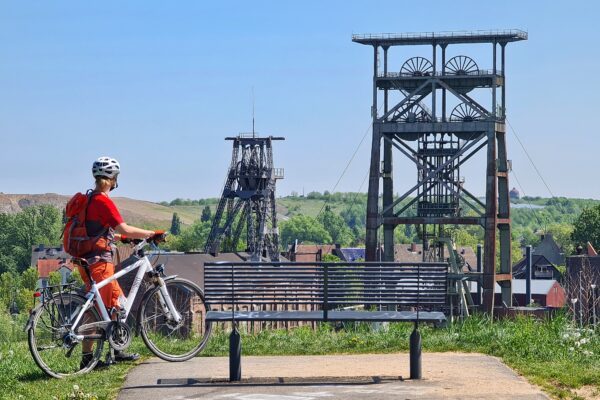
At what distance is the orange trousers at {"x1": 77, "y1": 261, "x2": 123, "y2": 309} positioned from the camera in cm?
1302

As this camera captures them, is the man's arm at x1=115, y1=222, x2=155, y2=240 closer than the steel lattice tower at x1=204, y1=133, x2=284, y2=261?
Yes

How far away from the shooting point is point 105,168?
13.2 m

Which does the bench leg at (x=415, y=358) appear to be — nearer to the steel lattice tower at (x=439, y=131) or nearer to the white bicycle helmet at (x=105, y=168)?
the white bicycle helmet at (x=105, y=168)

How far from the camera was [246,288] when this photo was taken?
13234 millimetres

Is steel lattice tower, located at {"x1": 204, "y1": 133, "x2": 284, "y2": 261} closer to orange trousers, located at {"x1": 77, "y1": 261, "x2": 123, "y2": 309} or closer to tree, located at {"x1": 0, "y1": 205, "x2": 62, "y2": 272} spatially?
tree, located at {"x1": 0, "y1": 205, "x2": 62, "y2": 272}

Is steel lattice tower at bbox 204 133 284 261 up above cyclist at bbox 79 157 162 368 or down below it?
above

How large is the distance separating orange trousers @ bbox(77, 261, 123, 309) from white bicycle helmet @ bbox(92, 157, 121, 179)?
86cm

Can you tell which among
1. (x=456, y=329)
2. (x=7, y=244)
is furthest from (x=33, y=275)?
(x=456, y=329)

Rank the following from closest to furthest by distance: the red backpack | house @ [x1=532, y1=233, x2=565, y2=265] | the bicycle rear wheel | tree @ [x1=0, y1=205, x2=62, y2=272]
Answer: the bicycle rear wheel
the red backpack
house @ [x1=532, y1=233, x2=565, y2=265]
tree @ [x1=0, y1=205, x2=62, y2=272]

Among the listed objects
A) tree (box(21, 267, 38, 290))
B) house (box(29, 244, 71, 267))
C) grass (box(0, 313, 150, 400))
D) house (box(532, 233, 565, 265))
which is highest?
house (box(532, 233, 565, 265))

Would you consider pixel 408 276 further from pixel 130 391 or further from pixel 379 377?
pixel 130 391

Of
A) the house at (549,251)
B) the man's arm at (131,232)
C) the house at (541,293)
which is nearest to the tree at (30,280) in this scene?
the house at (541,293)

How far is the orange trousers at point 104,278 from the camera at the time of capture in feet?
42.7

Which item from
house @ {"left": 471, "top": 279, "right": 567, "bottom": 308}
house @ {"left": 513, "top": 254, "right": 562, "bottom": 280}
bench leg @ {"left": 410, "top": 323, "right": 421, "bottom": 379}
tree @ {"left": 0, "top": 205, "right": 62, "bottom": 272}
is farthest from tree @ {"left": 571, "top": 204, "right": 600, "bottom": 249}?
bench leg @ {"left": 410, "top": 323, "right": 421, "bottom": 379}
